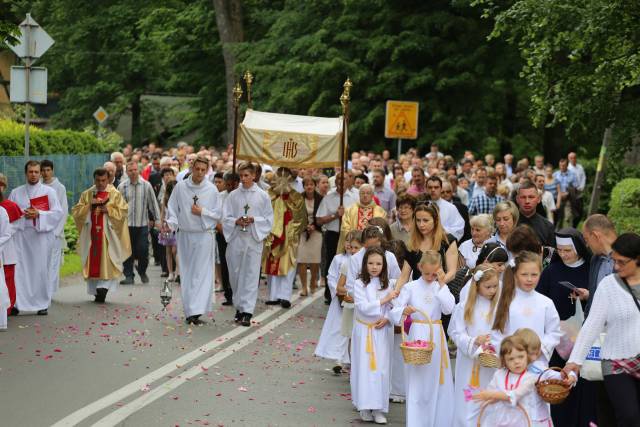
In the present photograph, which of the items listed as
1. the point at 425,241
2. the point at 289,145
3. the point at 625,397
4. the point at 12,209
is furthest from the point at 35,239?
the point at 625,397

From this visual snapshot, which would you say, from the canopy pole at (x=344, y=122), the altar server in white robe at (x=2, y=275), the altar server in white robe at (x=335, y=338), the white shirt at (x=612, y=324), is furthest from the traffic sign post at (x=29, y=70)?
the white shirt at (x=612, y=324)

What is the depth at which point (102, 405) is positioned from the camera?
415 inches

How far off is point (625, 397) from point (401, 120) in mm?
23072

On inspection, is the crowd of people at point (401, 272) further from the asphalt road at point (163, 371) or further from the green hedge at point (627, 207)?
the green hedge at point (627, 207)

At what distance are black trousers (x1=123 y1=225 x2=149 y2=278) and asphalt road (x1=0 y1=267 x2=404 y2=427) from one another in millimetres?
3164

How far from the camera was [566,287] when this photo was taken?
31.6ft

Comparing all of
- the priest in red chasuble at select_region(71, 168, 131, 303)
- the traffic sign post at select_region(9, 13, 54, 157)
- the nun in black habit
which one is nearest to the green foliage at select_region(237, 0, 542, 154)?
the traffic sign post at select_region(9, 13, 54, 157)

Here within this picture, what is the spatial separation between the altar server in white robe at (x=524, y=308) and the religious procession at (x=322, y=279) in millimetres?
17

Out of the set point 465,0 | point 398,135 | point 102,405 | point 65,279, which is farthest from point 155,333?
point 465,0

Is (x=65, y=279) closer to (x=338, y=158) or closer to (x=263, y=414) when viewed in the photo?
(x=338, y=158)

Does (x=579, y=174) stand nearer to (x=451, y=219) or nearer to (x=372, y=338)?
(x=451, y=219)

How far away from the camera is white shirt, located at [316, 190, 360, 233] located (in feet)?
62.9

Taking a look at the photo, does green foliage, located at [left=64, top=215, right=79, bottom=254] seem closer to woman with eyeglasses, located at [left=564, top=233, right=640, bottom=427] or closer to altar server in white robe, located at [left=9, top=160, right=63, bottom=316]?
altar server in white robe, located at [left=9, top=160, right=63, bottom=316]

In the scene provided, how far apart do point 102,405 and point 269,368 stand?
263cm
